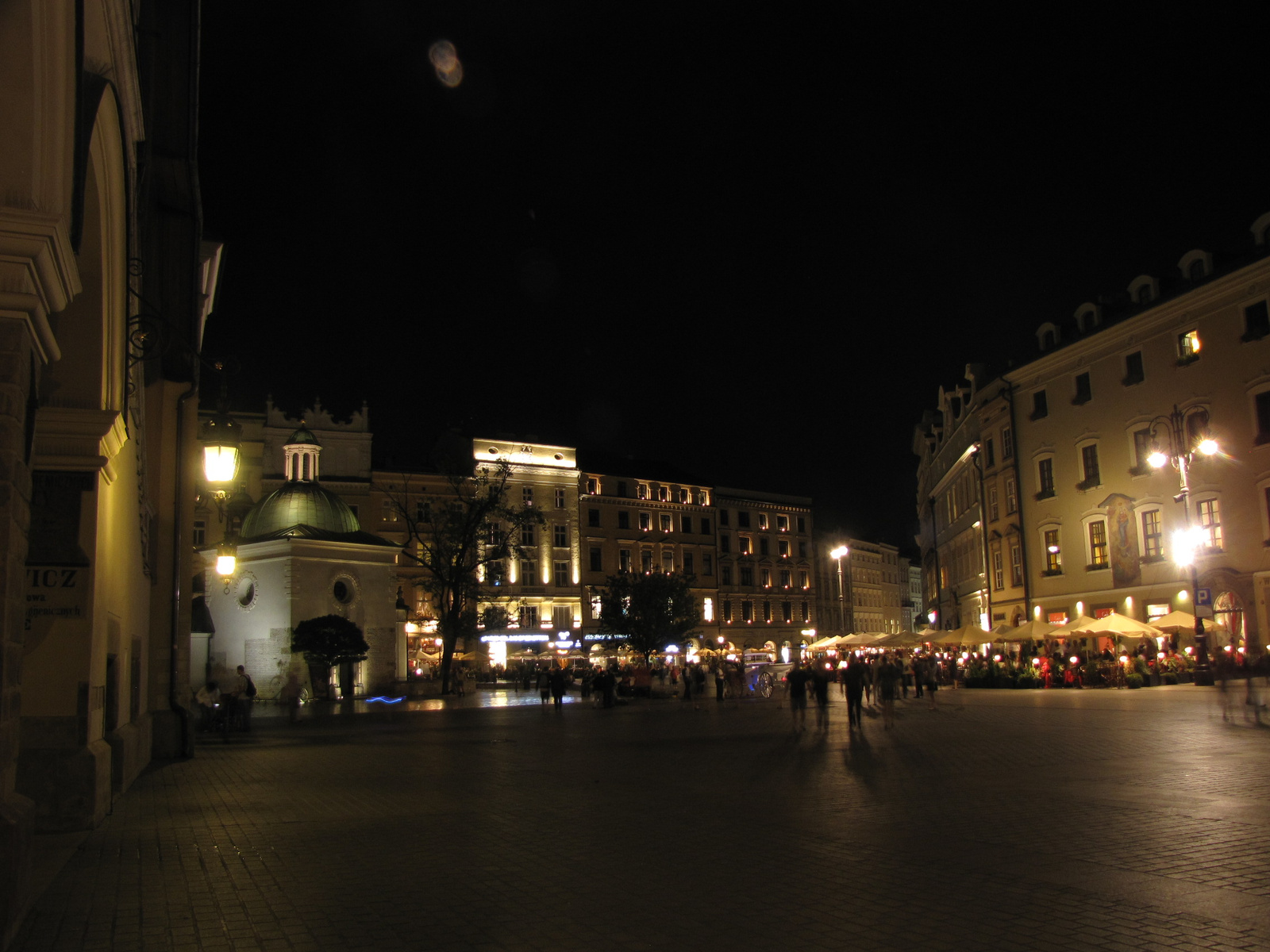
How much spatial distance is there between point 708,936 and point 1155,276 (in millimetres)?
43160

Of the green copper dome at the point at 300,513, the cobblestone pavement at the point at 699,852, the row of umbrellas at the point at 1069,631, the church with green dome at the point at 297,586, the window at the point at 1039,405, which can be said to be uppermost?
the window at the point at 1039,405

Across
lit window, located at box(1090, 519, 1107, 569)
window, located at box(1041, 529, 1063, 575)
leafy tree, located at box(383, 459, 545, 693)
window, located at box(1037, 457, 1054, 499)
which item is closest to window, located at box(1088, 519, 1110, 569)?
lit window, located at box(1090, 519, 1107, 569)

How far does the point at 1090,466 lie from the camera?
45875 mm

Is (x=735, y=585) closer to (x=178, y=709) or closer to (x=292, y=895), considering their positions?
(x=178, y=709)

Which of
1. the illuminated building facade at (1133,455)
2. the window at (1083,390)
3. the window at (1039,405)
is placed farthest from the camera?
the window at (1039,405)

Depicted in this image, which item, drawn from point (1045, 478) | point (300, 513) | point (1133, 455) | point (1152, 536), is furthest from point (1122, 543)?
point (300, 513)

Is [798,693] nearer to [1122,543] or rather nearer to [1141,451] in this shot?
[1122,543]

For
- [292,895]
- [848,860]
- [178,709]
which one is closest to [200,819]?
[292,895]

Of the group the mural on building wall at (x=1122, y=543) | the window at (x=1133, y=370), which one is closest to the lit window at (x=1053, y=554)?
the mural on building wall at (x=1122, y=543)

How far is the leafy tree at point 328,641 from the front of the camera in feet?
149

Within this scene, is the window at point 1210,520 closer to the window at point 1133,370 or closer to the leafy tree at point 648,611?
the window at point 1133,370

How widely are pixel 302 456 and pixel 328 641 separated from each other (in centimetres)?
1467

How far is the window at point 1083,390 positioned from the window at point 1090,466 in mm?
1924

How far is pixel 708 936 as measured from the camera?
22.7ft
